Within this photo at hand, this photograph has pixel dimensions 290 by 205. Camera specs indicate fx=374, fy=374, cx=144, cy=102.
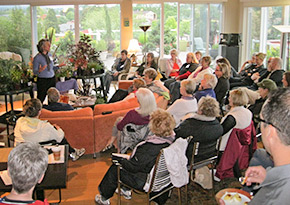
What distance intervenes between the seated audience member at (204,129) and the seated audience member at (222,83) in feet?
9.31

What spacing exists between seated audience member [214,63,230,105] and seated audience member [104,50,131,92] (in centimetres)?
349

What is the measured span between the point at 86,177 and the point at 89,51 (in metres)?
4.24

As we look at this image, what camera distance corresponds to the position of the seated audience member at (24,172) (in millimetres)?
2125

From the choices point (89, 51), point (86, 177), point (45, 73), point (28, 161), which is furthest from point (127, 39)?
point (28, 161)

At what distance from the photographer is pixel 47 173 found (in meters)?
3.25

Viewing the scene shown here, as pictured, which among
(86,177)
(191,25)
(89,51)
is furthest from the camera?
(191,25)

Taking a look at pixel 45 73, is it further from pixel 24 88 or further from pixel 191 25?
pixel 191 25

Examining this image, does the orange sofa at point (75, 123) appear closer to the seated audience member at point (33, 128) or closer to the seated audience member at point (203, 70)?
the seated audience member at point (33, 128)

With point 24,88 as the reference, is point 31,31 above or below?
above

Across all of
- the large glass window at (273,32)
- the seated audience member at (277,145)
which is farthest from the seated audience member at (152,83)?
the large glass window at (273,32)

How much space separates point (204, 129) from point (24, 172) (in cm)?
234

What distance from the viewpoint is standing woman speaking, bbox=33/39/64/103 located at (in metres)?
7.49

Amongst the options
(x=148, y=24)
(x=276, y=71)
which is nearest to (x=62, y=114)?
(x=276, y=71)

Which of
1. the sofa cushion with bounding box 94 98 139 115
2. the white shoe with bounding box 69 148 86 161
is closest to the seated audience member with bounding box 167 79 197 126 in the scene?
the sofa cushion with bounding box 94 98 139 115
